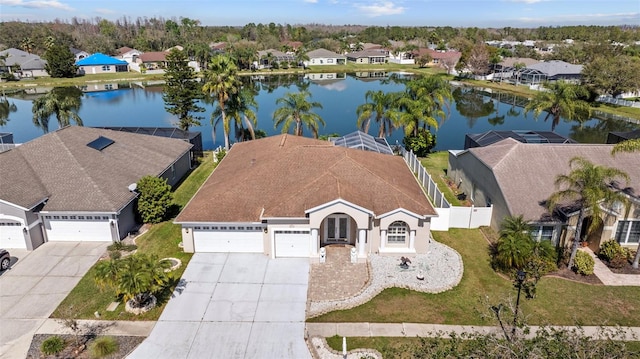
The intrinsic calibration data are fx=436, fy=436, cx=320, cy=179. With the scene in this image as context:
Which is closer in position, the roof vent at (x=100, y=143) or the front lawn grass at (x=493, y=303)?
the front lawn grass at (x=493, y=303)

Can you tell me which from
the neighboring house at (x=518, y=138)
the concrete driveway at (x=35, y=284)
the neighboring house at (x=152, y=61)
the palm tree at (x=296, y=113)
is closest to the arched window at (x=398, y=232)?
the neighboring house at (x=518, y=138)

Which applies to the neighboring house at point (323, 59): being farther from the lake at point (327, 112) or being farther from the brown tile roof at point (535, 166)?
the brown tile roof at point (535, 166)

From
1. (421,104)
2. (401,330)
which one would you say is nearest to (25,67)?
(421,104)

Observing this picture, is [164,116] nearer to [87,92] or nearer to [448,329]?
[87,92]

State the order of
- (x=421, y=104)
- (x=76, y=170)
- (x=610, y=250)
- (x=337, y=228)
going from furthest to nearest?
(x=421, y=104) < (x=76, y=170) < (x=337, y=228) < (x=610, y=250)

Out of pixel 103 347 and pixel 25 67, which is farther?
pixel 25 67

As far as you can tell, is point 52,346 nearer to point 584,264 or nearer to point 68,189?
point 68,189

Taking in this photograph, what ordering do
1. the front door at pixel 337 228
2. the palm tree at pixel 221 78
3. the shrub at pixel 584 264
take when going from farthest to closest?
the palm tree at pixel 221 78, the front door at pixel 337 228, the shrub at pixel 584 264
